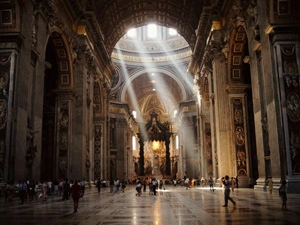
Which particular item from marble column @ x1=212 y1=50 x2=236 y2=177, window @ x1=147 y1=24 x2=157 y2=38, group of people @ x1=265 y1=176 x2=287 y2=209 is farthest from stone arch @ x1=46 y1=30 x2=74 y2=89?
window @ x1=147 y1=24 x2=157 y2=38

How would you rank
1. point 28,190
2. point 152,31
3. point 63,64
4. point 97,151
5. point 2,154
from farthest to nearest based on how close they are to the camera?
1. point 152,31
2. point 97,151
3. point 63,64
4. point 28,190
5. point 2,154

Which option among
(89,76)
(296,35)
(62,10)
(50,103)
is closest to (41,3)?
(62,10)

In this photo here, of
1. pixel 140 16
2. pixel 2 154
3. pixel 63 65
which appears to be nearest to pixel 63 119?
pixel 63 65

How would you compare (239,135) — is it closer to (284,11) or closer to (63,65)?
(284,11)

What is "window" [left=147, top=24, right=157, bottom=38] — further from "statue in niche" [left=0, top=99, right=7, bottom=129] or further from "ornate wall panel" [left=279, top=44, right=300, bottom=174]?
"statue in niche" [left=0, top=99, right=7, bottom=129]

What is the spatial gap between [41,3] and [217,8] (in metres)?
9.75

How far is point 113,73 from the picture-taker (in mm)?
31391

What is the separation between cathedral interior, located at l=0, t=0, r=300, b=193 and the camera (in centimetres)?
1102

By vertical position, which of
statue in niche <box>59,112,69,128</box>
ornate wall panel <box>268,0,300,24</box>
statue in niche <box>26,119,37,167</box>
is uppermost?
ornate wall panel <box>268,0,300,24</box>

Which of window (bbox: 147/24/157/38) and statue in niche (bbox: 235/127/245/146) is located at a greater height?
window (bbox: 147/24/157/38)

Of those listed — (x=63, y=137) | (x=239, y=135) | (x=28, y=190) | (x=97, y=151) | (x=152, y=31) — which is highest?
(x=152, y=31)

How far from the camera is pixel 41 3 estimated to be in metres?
13.7

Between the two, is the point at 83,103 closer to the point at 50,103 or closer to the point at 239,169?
the point at 50,103

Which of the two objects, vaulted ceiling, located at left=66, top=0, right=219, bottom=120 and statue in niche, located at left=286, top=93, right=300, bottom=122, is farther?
vaulted ceiling, located at left=66, top=0, right=219, bottom=120
